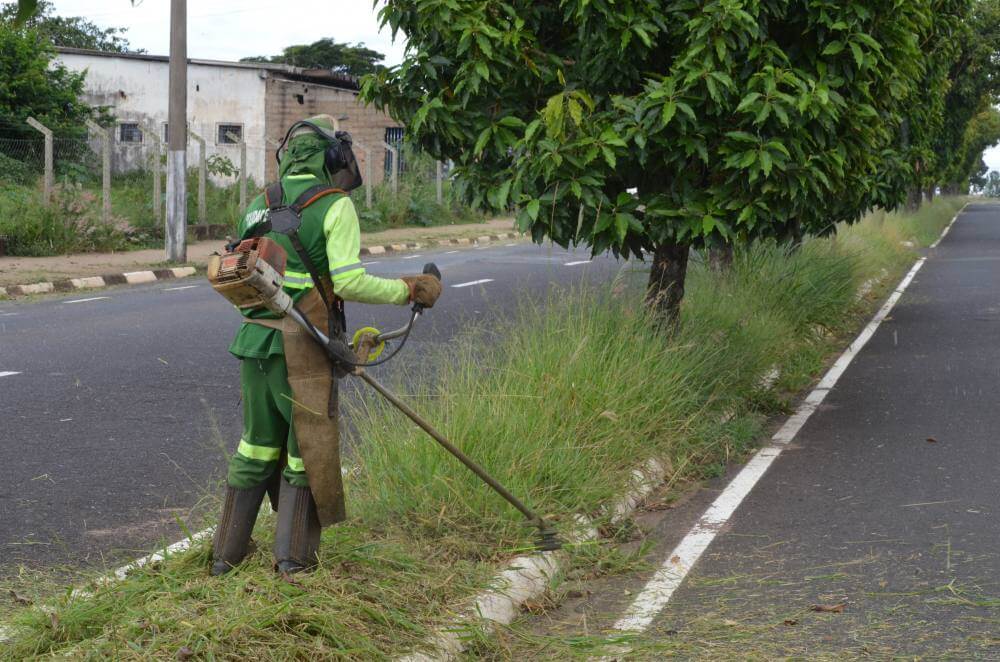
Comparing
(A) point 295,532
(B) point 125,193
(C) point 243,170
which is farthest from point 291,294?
(B) point 125,193

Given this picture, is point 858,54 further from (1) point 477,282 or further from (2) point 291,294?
(1) point 477,282

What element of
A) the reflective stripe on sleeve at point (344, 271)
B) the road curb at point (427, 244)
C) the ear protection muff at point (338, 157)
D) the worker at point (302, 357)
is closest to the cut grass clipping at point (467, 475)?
the worker at point (302, 357)

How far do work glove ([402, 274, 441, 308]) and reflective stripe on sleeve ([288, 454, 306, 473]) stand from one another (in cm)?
70

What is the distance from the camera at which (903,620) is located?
4605mm

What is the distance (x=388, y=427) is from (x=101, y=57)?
32981 mm

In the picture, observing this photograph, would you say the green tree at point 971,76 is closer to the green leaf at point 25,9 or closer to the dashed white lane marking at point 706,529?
the dashed white lane marking at point 706,529

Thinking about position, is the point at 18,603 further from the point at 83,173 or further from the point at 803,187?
the point at 83,173

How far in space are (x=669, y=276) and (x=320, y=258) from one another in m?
5.08

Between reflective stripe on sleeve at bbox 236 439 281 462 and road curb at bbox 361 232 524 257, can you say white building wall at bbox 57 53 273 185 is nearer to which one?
road curb at bbox 361 232 524 257

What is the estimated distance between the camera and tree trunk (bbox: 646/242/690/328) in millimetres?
8953

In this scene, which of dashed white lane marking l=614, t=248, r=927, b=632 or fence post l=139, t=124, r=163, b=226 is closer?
dashed white lane marking l=614, t=248, r=927, b=632

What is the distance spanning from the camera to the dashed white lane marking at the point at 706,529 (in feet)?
15.7

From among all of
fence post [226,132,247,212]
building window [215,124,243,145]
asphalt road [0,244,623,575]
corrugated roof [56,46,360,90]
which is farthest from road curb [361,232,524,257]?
building window [215,124,243,145]

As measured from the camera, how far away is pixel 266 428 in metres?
4.40
